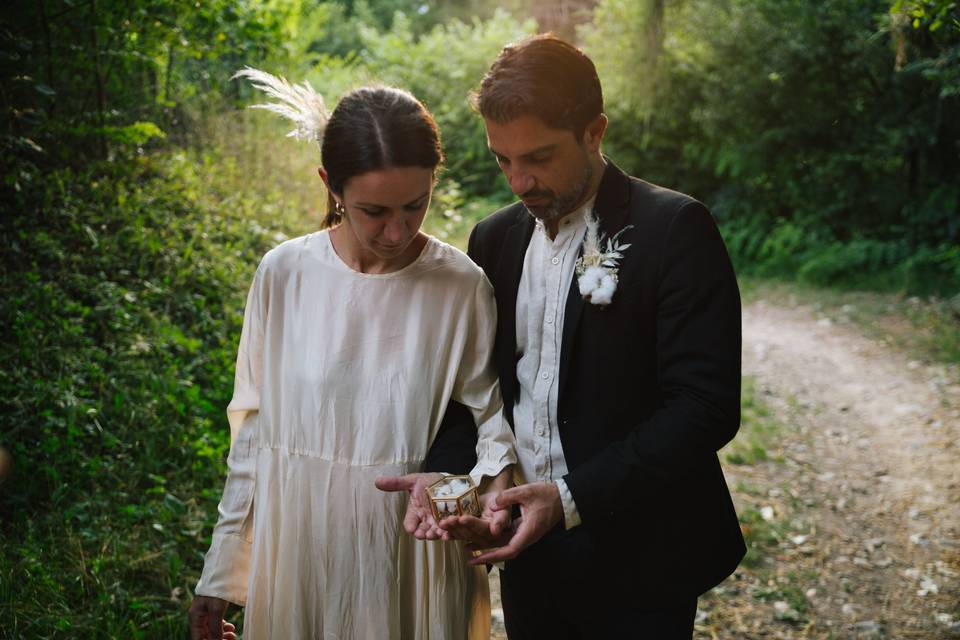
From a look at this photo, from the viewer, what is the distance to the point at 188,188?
6566mm

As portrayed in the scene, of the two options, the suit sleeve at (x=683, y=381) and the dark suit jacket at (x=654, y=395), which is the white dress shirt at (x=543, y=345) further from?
the suit sleeve at (x=683, y=381)

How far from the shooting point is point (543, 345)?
2.23 metres

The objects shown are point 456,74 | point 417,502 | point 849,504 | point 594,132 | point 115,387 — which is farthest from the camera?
point 456,74

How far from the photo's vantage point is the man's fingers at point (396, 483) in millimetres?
2043

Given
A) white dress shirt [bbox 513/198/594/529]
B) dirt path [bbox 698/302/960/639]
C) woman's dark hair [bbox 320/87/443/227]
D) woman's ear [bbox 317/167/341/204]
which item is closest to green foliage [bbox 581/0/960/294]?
dirt path [bbox 698/302/960/639]

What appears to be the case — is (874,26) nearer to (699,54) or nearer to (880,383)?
(699,54)

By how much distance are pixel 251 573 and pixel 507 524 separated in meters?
0.76

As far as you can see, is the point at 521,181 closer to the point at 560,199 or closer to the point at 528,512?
the point at 560,199

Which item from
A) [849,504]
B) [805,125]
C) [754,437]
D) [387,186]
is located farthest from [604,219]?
[805,125]

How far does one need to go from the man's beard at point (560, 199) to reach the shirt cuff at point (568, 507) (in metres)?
0.73

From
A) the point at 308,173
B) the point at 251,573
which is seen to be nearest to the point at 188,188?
the point at 308,173

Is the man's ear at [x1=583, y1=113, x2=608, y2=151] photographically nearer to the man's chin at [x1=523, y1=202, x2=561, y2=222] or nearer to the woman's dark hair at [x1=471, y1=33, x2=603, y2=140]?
the woman's dark hair at [x1=471, y1=33, x2=603, y2=140]

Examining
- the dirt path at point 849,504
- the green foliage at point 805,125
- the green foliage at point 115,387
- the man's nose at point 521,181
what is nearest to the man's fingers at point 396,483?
the man's nose at point 521,181

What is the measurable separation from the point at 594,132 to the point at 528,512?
1.06 metres
